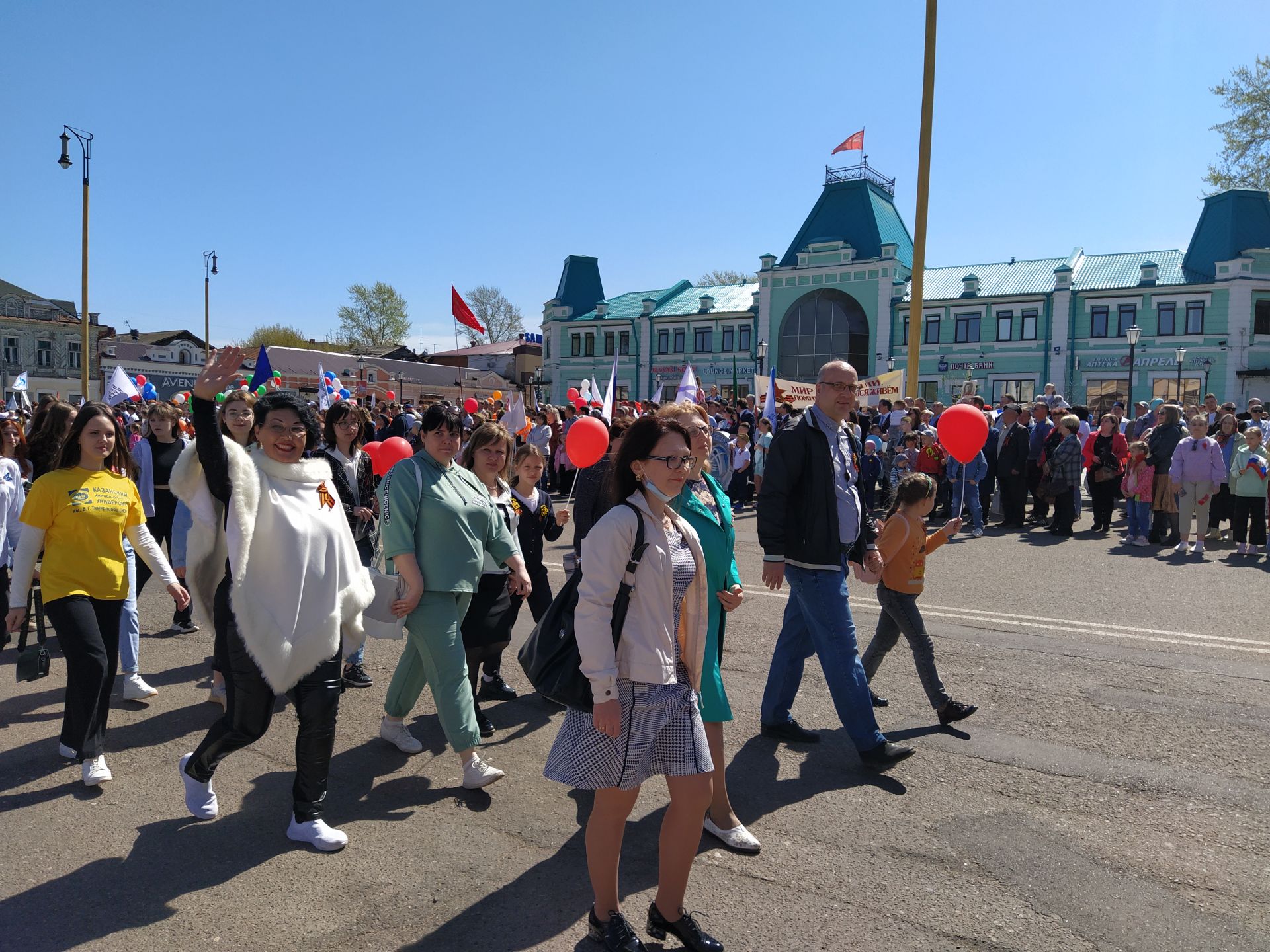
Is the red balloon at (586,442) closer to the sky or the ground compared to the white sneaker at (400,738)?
closer to the sky

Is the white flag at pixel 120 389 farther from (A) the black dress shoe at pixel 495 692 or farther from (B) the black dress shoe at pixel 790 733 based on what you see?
(B) the black dress shoe at pixel 790 733

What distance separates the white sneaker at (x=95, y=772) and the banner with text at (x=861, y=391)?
1693 cm

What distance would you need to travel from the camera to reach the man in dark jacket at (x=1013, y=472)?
14.0 meters

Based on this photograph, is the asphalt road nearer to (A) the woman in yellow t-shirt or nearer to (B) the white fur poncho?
(A) the woman in yellow t-shirt

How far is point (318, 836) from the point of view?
A: 354 centimetres

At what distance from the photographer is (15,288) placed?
66125 mm

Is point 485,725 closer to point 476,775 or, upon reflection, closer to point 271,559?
point 476,775

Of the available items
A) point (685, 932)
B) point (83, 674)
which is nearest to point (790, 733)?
point (685, 932)

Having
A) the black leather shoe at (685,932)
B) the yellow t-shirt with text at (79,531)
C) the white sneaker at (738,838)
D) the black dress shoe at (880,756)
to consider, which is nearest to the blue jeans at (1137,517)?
the black dress shoe at (880,756)

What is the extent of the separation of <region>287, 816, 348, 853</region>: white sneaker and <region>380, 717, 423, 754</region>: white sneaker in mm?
980

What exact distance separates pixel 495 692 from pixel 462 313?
18.5 meters

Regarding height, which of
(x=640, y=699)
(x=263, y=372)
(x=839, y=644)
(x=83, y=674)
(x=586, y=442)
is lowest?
(x=83, y=674)

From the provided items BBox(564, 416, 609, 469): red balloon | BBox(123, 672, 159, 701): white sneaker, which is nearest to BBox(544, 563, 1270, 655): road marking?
BBox(564, 416, 609, 469): red balloon

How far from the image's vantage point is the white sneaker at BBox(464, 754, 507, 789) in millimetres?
4082
